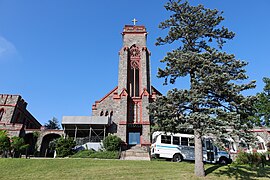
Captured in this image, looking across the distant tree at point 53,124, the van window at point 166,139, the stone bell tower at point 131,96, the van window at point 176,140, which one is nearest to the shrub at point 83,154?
the stone bell tower at point 131,96

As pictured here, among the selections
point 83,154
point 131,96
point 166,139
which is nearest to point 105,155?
point 83,154

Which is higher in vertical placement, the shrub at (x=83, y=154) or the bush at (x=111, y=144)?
the bush at (x=111, y=144)

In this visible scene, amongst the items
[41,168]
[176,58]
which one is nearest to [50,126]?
[41,168]

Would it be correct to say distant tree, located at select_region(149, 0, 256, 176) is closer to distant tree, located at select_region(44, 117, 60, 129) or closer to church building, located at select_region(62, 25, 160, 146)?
church building, located at select_region(62, 25, 160, 146)

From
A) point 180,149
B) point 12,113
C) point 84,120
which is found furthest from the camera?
point 12,113

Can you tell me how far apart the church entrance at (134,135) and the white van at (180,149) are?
8737mm

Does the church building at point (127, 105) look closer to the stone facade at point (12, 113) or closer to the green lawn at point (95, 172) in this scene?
the stone facade at point (12, 113)

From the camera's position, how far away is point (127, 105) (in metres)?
27.9

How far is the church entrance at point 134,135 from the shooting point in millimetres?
27069

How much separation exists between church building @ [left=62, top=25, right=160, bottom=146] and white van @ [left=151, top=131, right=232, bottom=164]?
7.31 metres

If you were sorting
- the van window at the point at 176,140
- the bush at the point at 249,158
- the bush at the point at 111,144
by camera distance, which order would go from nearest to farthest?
1. the van window at the point at 176,140
2. the bush at the point at 249,158
3. the bush at the point at 111,144

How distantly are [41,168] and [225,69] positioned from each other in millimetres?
12884

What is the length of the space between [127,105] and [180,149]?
11.5 meters

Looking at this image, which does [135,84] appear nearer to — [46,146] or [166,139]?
[166,139]
